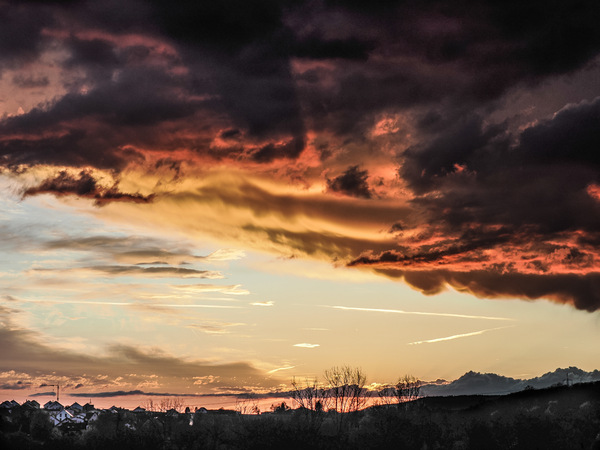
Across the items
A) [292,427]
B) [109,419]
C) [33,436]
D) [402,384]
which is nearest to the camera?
[292,427]

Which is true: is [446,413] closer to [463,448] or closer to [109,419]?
[463,448]

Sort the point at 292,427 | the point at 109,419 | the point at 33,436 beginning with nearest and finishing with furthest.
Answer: the point at 292,427, the point at 33,436, the point at 109,419

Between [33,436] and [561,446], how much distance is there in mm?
122777

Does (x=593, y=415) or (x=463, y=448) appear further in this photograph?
(x=593, y=415)

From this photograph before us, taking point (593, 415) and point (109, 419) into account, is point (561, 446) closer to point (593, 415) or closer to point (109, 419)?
point (593, 415)

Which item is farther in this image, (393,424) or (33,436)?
(33,436)

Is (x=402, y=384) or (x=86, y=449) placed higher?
(x=402, y=384)

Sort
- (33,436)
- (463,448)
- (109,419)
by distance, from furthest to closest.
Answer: (109,419), (33,436), (463,448)

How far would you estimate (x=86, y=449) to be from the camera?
107m

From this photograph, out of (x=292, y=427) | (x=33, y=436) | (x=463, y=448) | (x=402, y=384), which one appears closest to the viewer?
(x=292, y=427)

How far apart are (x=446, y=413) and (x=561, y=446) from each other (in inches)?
779

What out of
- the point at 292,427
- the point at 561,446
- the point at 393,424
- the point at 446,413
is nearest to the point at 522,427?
the point at 561,446

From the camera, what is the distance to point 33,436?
170 metres

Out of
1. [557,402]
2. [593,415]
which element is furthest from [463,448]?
[557,402]
